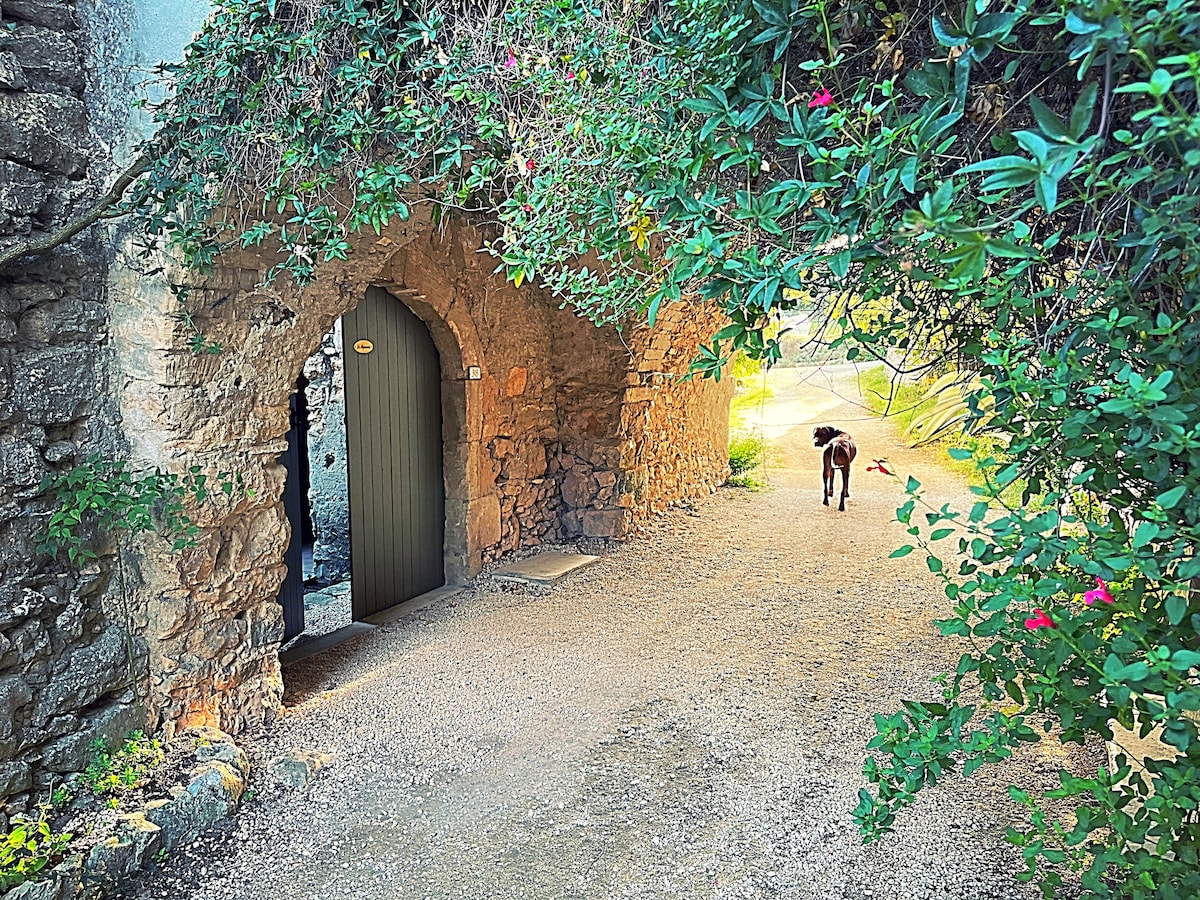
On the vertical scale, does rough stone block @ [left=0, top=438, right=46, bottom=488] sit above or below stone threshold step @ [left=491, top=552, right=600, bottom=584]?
above

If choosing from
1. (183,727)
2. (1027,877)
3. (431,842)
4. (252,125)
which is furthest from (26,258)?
(1027,877)

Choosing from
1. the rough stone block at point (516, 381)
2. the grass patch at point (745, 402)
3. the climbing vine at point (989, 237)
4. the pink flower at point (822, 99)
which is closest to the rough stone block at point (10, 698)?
the climbing vine at point (989, 237)

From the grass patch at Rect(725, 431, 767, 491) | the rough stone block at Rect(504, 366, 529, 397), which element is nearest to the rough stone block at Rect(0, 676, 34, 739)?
the rough stone block at Rect(504, 366, 529, 397)

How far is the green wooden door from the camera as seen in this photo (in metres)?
4.74

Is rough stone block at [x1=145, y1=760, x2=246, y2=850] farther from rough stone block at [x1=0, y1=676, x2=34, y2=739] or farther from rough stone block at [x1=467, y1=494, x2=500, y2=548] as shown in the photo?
rough stone block at [x1=467, y1=494, x2=500, y2=548]

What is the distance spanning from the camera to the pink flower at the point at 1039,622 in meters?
1.15

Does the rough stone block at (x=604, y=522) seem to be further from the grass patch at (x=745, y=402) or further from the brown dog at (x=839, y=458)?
the grass patch at (x=745, y=402)

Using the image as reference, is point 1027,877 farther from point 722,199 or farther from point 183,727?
point 183,727

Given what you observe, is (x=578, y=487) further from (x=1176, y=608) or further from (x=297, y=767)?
(x=1176, y=608)

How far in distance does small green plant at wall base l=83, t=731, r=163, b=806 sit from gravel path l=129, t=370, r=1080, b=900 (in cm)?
35

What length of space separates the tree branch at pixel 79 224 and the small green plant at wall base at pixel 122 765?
1591 millimetres

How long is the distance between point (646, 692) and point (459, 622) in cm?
141

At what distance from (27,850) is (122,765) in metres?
0.40

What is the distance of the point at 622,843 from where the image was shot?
257 cm
